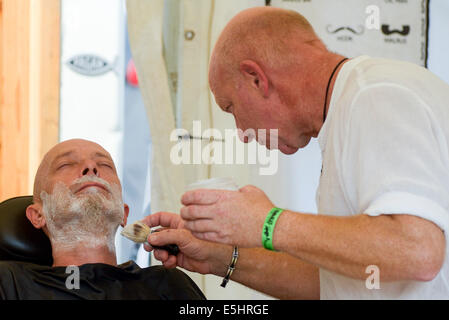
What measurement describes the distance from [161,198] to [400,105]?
62.8 inches

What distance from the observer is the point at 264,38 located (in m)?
1.41

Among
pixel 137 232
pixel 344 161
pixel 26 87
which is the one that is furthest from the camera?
pixel 26 87

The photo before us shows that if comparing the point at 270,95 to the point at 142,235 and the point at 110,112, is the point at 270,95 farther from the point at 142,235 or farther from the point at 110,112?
the point at 110,112

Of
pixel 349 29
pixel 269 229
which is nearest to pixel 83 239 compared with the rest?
pixel 269 229

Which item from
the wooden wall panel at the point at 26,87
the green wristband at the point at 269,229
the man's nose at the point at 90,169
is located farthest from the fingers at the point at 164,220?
the wooden wall panel at the point at 26,87

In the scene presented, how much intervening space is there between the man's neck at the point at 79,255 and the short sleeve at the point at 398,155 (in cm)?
97

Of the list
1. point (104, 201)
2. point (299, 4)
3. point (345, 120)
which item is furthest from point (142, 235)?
point (299, 4)

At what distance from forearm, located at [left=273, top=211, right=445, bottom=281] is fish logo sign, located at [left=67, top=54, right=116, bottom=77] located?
1802mm

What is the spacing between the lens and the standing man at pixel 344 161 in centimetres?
109

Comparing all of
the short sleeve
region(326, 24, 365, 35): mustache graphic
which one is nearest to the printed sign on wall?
region(326, 24, 365, 35): mustache graphic

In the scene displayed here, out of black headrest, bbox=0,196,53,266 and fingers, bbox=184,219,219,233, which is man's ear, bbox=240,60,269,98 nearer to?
fingers, bbox=184,219,219,233

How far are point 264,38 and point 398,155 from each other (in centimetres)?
49

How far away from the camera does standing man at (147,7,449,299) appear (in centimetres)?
109

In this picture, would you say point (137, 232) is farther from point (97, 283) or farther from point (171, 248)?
point (97, 283)
